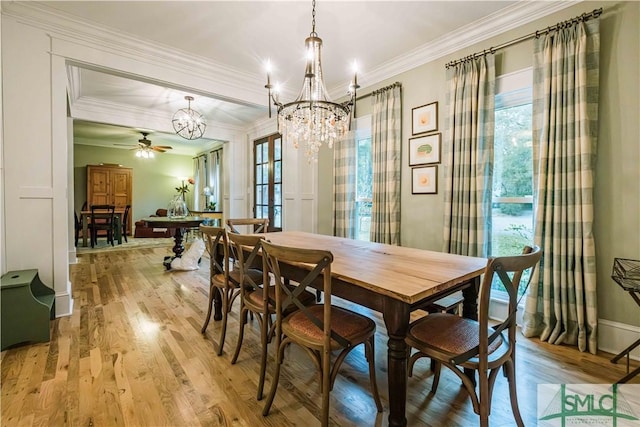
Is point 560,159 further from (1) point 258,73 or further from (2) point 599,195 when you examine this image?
(1) point 258,73

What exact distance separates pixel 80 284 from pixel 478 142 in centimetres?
491

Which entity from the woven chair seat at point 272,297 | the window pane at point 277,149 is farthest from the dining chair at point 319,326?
the window pane at point 277,149

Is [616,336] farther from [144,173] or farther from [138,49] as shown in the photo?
[144,173]

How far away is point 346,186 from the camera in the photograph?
394cm

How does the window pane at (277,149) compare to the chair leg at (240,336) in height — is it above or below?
above

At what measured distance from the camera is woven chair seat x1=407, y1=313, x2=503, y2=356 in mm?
1269

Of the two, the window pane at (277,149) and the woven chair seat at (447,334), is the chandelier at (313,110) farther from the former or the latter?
the window pane at (277,149)

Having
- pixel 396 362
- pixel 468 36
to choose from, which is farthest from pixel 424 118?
pixel 396 362

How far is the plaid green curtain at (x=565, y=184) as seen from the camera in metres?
2.06

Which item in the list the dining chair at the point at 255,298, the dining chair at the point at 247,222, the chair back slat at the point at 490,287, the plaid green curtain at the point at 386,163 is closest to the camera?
the chair back slat at the point at 490,287

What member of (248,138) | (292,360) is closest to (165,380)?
(292,360)

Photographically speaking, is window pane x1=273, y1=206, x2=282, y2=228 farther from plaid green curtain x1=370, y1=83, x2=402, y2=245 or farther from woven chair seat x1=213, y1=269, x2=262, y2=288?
woven chair seat x1=213, y1=269, x2=262, y2=288

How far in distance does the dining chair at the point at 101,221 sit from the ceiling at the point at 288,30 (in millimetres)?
3191

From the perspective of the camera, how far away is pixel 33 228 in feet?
8.20
